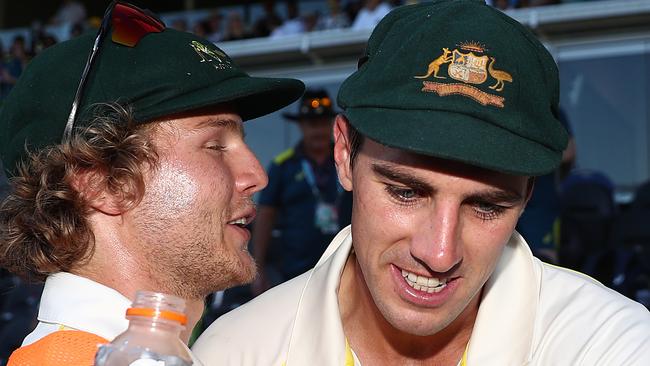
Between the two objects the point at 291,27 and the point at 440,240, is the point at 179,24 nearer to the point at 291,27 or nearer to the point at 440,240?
the point at 291,27

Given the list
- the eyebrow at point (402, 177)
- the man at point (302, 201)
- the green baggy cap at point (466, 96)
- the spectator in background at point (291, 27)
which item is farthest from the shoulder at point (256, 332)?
the spectator in background at point (291, 27)

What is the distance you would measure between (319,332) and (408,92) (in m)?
0.76

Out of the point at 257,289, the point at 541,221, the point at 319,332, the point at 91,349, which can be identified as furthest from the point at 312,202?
the point at 91,349

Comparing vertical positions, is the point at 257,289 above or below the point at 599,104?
below

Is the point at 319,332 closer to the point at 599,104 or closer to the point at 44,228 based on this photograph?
the point at 44,228

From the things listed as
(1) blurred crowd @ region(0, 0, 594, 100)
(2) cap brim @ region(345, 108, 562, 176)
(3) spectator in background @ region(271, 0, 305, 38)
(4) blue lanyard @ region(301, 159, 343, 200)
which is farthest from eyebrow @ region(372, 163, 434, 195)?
(3) spectator in background @ region(271, 0, 305, 38)

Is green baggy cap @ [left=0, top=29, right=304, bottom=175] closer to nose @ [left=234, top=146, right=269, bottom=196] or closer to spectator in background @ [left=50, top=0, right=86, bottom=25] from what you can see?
nose @ [left=234, top=146, right=269, bottom=196]

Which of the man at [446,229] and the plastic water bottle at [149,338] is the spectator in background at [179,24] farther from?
the plastic water bottle at [149,338]

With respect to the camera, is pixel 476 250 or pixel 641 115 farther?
pixel 641 115

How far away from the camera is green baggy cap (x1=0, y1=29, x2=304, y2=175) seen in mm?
2352

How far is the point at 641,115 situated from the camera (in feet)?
24.4

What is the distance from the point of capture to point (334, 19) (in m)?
13.0

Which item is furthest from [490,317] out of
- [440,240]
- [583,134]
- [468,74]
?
[583,134]

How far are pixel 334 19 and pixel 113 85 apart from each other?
35.7 feet
